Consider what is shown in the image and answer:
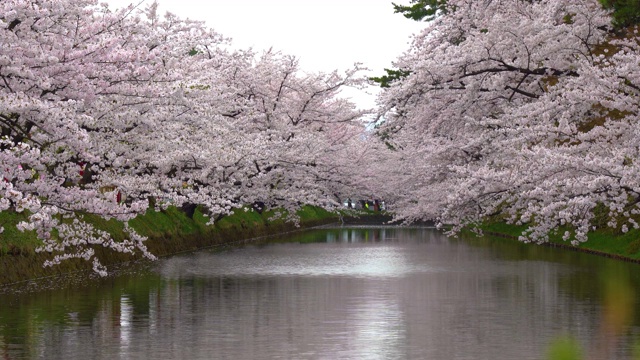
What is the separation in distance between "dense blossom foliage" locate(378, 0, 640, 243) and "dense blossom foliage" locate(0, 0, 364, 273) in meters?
6.80

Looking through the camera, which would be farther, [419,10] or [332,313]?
[419,10]

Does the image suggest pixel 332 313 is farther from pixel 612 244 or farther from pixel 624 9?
pixel 612 244

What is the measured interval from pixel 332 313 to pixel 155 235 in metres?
21.9

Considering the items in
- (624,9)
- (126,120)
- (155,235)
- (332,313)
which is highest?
(624,9)

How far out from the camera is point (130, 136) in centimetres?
3066

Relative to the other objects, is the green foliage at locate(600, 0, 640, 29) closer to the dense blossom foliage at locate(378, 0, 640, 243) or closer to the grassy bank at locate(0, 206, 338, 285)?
the dense blossom foliage at locate(378, 0, 640, 243)

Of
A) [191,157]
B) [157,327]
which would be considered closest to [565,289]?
[157,327]

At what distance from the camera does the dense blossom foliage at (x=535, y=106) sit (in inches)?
912

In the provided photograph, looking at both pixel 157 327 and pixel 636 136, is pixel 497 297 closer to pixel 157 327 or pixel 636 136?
pixel 636 136

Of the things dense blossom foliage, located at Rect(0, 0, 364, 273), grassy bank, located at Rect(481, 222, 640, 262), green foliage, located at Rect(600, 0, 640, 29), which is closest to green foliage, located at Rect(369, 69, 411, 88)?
dense blossom foliage, located at Rect(0, 0, 364, 273)

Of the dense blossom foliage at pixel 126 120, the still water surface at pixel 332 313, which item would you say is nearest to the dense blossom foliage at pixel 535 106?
the still water surface at pixel 332 313

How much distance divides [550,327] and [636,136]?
7.97 metres

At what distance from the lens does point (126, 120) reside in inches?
1061

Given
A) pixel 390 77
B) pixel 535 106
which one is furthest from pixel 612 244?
pixel 390 77
